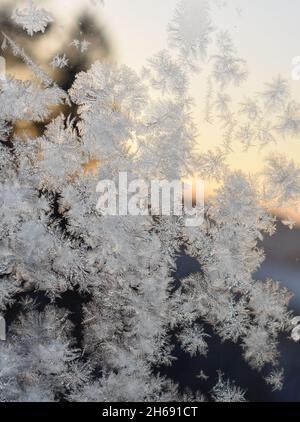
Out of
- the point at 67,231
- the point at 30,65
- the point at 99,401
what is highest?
the point at 30,65

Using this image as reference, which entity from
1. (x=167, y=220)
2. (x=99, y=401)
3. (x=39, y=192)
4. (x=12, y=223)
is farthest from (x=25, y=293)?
(x=167, y=220)

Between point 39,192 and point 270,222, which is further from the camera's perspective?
point 270,222

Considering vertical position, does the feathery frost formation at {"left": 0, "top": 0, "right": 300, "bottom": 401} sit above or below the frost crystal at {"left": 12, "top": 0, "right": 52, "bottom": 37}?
below

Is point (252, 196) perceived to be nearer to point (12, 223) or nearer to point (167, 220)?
point (167, 220)

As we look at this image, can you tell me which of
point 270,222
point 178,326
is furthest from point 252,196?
point 178,326

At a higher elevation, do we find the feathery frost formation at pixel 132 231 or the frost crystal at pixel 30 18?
the frost crystal at pixel 30 18

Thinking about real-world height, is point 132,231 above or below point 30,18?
below

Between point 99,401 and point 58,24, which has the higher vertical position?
point 58,24
